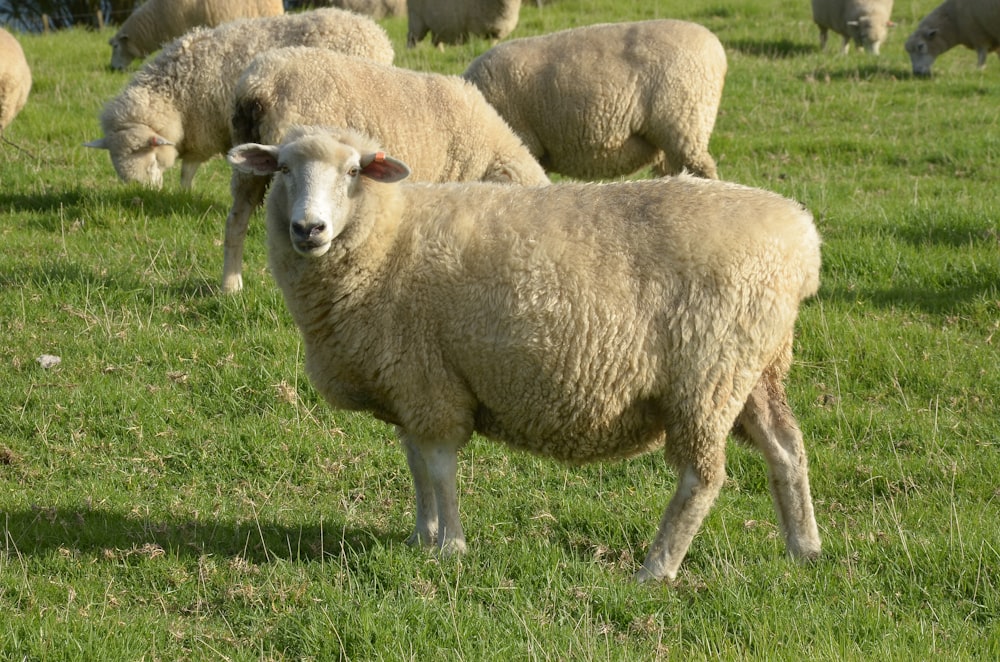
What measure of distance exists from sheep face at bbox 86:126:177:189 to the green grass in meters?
0.31

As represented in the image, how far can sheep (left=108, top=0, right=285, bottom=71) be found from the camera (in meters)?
14.7

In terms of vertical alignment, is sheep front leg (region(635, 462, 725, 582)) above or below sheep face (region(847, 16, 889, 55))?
above

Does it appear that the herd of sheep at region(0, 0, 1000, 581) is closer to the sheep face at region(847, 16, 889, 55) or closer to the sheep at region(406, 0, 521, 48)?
the sheep at region(406, 0, 521, 48)

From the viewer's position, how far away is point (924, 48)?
15766 millimetres

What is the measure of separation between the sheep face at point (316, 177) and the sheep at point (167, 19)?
34.7 ft

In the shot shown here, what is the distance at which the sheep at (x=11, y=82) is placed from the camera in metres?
10.9

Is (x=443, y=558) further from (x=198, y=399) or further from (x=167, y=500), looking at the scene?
(x=198, y=399)

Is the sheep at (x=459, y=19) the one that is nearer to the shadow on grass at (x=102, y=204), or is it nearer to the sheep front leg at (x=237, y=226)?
the shadow on grass at (x=102, y=204)

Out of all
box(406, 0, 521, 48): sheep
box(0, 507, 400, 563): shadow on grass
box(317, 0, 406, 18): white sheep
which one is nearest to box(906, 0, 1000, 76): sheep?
box(406, 0, 521, 48): sheep

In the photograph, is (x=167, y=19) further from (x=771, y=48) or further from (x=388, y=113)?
(x=388, y=113)

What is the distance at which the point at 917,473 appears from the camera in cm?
541

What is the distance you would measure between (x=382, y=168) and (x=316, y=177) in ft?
1.00

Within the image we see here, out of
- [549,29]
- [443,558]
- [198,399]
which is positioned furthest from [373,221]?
[549,29]

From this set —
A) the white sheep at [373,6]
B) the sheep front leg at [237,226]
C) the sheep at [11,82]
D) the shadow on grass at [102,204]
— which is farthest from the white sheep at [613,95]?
the white sheep at [373,6]
